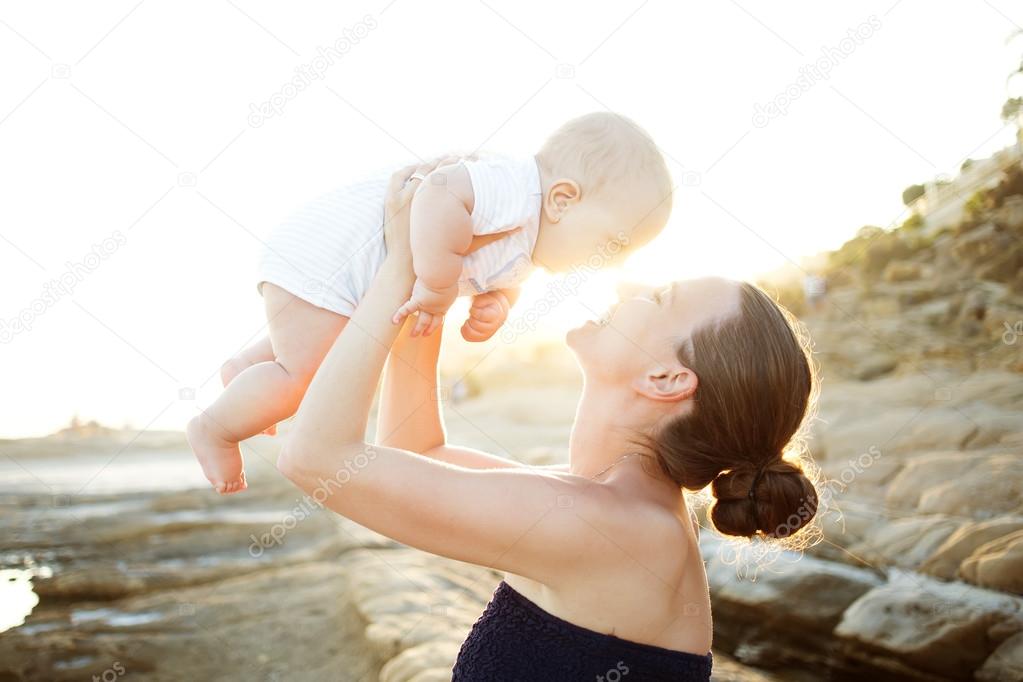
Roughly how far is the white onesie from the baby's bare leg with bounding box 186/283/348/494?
5 centimetres

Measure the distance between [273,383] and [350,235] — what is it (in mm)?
396

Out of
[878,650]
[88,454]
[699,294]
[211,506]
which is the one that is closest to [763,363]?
[699,294]

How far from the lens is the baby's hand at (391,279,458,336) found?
174 centimetres

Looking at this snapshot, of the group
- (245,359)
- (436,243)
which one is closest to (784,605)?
(245,359)

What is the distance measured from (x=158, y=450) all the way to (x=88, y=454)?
4.07 feet

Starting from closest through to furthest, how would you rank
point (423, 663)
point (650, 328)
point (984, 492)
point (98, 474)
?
point (650, 328) < point (423, 663) < point (984, 492) < point (98, 474)

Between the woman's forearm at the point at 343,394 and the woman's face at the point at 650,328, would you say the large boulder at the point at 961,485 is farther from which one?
→ the woman's forearm at the point at 343,394

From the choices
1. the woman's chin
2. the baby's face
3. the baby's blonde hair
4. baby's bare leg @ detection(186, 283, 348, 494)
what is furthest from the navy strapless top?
the baby's blonde hair

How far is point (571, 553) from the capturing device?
1.67 m

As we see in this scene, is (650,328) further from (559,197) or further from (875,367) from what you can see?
(875,367)

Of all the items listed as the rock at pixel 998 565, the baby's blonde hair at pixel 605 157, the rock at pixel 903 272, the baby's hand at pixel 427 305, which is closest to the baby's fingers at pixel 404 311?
the baby's hand at pixel 427 305

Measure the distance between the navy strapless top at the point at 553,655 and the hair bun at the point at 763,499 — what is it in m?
0.33

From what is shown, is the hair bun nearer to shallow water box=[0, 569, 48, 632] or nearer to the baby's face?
the baby's face

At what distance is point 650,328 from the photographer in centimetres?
193
